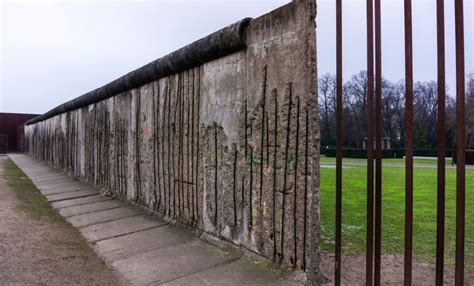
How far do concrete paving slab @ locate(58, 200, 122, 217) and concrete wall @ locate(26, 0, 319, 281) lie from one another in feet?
2.25

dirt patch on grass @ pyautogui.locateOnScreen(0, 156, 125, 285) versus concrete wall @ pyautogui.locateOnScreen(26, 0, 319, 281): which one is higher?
concrete wall @ pyautogui.locateOnScreen(26, 0, 319, 281)

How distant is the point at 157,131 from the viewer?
6.02m

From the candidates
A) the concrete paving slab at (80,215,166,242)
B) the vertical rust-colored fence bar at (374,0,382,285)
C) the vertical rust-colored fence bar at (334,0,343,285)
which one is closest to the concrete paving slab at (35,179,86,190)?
the concrete paving slab at (80,215,166,242)

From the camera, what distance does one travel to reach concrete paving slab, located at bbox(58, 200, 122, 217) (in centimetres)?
668

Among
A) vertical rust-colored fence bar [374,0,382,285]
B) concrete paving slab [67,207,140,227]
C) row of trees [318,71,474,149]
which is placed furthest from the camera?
row of trees [318,71,474,149]

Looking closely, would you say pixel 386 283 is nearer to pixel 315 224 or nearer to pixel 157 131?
pixel 315 224

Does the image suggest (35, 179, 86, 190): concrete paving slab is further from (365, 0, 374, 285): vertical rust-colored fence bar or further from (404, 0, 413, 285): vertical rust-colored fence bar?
(404, 0, 413, 285): vertical rust-colored fence bar

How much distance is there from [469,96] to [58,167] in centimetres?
2334

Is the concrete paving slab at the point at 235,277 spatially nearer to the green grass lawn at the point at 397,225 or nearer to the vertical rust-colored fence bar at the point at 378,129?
the vertical rust-colored fence bar at the point at 378,129

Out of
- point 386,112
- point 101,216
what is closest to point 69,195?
point 101,216

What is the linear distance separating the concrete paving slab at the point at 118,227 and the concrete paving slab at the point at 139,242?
200 mm

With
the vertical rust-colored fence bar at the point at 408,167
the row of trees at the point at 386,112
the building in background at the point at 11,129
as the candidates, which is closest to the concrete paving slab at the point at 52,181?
the vertical rust-colored fence bar at the point at 408,167

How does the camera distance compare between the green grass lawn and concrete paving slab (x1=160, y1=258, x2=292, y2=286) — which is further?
the green grass lawn

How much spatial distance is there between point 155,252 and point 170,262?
0.41 meters
